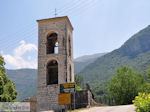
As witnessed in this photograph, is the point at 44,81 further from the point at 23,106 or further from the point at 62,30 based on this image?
the point at 23,106

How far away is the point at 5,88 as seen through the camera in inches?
1273

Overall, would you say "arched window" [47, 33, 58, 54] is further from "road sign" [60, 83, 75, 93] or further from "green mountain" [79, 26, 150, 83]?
"green mountain" [79, 26, 150, 83]

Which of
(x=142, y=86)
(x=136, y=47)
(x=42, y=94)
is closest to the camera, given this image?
(x=42, y=94)

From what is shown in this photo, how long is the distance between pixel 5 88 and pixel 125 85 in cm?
2936

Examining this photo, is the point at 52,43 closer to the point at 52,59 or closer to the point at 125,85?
the point at 52,59

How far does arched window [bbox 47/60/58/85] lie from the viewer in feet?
123

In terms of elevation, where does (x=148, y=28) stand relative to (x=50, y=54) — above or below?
above

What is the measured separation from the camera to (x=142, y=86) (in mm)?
58781

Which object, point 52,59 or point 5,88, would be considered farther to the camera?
point 52,59

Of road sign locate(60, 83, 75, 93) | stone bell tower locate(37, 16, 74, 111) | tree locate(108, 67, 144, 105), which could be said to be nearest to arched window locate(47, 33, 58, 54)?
stone bell tower locate(37, 16, 74, 111)

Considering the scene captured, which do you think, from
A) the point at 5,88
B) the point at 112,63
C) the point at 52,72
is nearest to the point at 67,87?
the point at 5,88

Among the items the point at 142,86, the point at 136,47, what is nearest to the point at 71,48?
the point at 142,86

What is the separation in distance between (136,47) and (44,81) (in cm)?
11129

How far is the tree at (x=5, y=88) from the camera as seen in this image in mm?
30942
